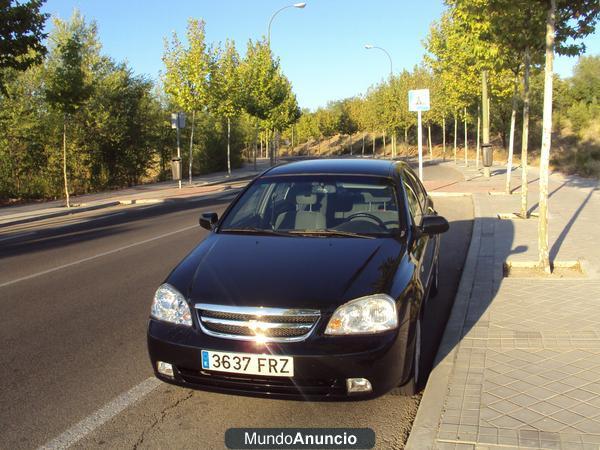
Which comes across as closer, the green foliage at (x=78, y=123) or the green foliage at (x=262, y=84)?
the green foliage at (x=78, y=123)

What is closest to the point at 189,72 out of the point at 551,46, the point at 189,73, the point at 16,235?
the point at 189,73

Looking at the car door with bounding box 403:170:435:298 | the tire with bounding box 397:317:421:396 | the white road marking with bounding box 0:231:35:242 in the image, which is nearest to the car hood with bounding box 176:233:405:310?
the car door with bounding box 403:170:435:298

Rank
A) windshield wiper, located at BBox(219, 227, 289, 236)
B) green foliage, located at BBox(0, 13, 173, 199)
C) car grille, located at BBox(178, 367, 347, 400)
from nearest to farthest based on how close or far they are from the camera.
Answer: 1. car grille, located at BBox(178, 367, 347, 400)
2. windshield wiper, located at BBox(219, 227, 289, 236)
3. green foliage, located at BBox(0, 13, 173, 199)

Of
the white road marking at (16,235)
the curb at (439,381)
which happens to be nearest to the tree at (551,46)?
the curb at (439,381)

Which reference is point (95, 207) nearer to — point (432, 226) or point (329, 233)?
point (329, 233)

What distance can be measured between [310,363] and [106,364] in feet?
6.90

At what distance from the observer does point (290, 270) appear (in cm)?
362

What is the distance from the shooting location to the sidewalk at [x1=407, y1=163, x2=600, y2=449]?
314cm

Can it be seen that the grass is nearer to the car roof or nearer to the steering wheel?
the car roof

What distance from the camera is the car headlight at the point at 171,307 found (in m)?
3.49

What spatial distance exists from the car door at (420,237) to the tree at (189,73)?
805 inches

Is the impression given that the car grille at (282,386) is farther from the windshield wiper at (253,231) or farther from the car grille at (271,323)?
the windshield wiper at (253,231)

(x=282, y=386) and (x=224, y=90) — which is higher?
(x=224, y=90)

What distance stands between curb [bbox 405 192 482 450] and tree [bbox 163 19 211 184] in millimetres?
20868
